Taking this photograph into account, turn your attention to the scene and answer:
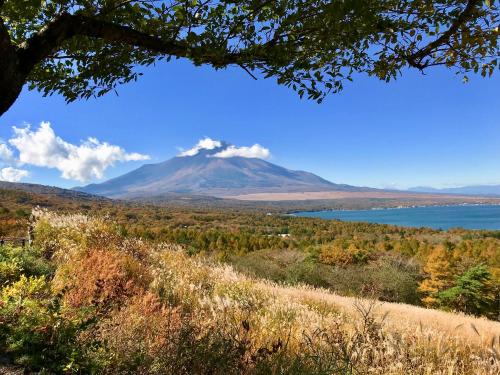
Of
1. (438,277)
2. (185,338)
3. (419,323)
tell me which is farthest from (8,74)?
(438,277)

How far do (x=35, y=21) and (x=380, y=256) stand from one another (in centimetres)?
4220

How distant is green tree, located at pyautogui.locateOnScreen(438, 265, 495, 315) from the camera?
25.7 m

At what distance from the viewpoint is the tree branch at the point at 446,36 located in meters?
3.80

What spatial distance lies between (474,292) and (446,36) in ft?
86.6

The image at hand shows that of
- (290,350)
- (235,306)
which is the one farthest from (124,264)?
(290,350)

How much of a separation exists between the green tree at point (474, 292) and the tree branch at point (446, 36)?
25302 mm

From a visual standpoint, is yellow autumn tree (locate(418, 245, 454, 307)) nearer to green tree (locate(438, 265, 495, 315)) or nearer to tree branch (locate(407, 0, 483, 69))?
green tree (locate(438, 265, 495, 315))

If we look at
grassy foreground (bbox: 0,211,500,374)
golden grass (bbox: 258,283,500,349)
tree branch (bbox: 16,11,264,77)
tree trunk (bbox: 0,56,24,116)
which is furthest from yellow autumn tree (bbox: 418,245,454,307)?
tree trunk (bbox: 0,56,24,116)

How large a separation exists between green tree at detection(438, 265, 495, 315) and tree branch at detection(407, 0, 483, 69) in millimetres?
25302

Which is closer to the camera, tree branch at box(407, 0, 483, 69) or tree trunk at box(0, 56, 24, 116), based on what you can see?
tree trunk at box(0, 56, 24, 116)

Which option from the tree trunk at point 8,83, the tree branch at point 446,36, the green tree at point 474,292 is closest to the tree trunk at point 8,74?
the tree trunk at point 8,83

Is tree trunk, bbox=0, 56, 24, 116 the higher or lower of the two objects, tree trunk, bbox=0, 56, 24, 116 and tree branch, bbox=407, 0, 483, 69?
the lower

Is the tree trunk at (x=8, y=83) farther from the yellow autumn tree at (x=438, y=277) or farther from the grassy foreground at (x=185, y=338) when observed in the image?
the yellow autumn tree at (x=438, y=277)

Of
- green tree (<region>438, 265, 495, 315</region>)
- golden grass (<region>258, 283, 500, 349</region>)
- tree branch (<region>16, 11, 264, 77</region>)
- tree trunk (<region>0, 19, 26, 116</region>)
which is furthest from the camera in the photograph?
green tree (<region>438, 265, 495, 315</region>)
